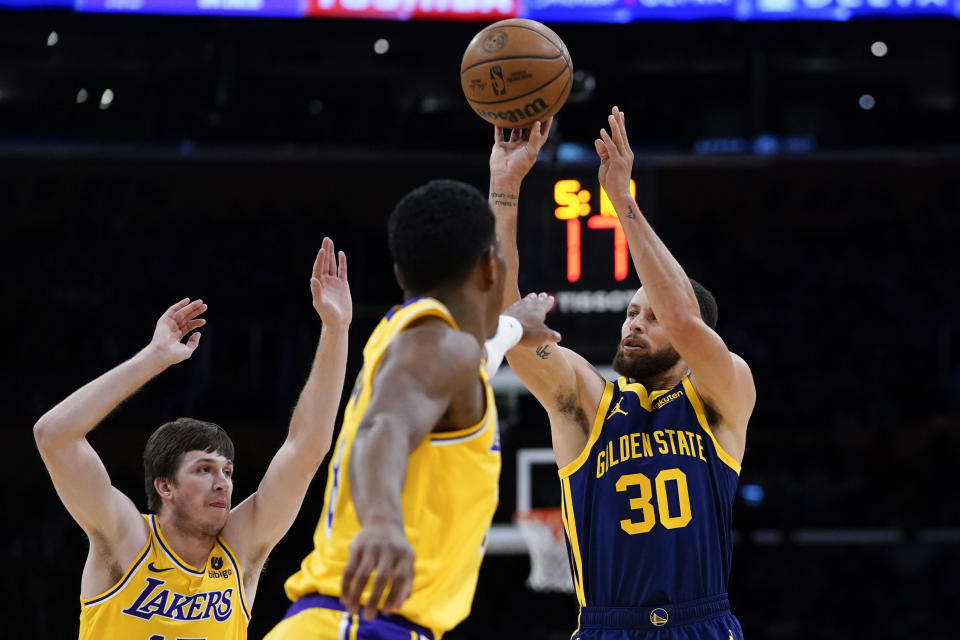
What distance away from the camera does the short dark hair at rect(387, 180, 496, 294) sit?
2842mm

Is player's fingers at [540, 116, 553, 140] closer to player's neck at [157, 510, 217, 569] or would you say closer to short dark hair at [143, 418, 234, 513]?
short dark hair at [143, 418, 234, 513]

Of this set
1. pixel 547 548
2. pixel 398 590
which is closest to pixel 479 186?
pixel 547 548

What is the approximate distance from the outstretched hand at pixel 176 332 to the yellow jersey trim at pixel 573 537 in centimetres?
140

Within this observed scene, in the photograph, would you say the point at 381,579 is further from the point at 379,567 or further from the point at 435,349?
the point at 435,349

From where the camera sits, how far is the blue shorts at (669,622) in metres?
4.04

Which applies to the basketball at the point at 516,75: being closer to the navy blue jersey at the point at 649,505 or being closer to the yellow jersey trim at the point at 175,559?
the navy blue jersey at the point at 649,505

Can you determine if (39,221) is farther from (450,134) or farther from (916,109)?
(916,109)

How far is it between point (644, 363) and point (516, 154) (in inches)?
35.5

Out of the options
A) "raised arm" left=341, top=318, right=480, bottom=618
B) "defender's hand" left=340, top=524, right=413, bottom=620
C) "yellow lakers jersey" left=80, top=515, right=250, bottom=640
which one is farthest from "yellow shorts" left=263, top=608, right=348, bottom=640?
"yellow lakers jersey" left=80, top=515, right=250, bottom=640

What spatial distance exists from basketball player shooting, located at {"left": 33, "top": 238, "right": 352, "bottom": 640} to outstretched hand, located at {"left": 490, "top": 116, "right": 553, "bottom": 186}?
2.14 feet

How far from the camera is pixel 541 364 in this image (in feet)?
14.0

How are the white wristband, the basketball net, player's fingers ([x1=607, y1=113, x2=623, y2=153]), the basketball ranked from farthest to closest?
the basketball net
the basketball
player's fingers ([x1=607, y1=113, x2=623, y2=153])
the white wristband

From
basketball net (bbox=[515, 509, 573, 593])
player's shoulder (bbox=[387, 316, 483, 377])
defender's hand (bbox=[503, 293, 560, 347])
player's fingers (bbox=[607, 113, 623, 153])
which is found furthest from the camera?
basketball net (bbox=[515, 509, 573, 593])

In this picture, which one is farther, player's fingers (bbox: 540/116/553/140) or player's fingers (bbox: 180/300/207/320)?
player's fingers (bbox: 540/116/553/140)
